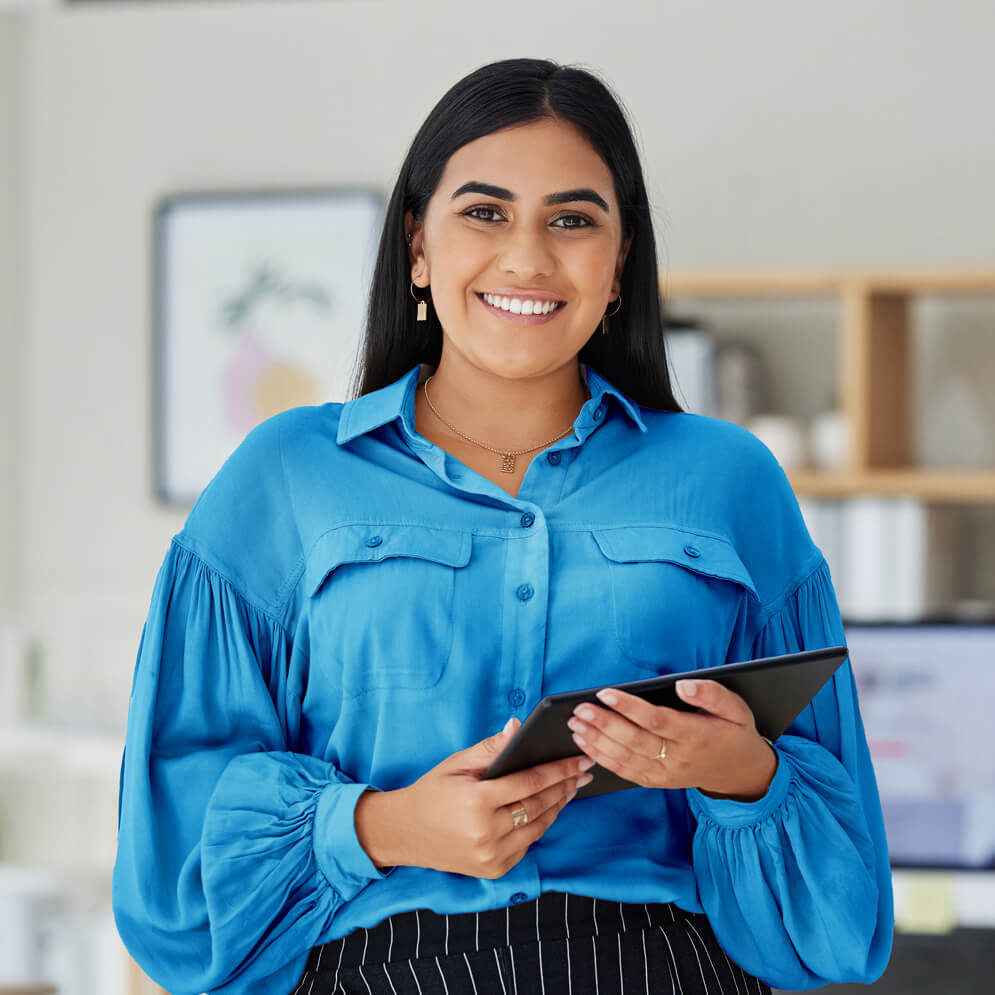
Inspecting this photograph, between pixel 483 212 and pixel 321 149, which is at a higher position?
pixel 321 149

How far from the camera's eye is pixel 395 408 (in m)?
1.13

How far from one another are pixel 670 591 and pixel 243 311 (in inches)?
103

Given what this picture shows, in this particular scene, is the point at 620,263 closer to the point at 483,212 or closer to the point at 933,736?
the point at 483,212

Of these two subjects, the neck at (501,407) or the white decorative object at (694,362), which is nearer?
the neck at (501,407)

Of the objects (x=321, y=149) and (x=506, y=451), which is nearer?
(x=506, y=451)

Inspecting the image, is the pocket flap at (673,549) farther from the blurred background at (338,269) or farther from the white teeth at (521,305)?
the blurred background at (338,269)

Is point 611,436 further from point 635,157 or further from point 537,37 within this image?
point 537,37

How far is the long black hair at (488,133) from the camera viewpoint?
1.11m

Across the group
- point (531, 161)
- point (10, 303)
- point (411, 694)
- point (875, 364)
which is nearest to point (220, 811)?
point (411, 694)

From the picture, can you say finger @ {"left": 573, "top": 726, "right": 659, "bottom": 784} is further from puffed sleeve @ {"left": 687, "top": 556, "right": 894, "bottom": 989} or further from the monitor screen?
the monitor screen

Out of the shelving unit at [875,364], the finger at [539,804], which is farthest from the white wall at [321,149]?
the finger at [539,804]

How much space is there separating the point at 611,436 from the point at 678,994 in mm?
448

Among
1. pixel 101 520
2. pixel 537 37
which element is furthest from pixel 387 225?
pixel 101 520

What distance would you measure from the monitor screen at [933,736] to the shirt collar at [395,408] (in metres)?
1.38
